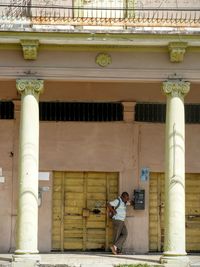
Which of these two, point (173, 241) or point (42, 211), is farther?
point (42, 211)

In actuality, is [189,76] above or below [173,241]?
above

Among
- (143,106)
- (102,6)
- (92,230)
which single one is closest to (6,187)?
(92,230)

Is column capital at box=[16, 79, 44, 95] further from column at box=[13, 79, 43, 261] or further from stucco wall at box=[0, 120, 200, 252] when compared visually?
stucco wall at box=[0, 120, 200, 252]

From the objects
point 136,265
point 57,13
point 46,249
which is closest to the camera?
point 136,265

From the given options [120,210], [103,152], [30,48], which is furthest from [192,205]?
[30,48]

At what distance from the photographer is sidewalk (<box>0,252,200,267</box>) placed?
15164 millimetres

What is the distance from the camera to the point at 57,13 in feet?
53.2

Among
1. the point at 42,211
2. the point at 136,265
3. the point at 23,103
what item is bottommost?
the point at 136,265

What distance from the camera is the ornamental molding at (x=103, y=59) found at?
15547 millimetres

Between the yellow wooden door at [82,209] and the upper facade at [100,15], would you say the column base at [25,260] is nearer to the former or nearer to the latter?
the yellow wooden door at [82,209]

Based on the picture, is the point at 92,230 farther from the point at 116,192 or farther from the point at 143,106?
the point at 143,106

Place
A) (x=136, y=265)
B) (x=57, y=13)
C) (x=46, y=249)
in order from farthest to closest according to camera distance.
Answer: (x=46, y=249)
(x=57, y=13)
(x=136, y=265)

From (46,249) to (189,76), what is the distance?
5.76 m

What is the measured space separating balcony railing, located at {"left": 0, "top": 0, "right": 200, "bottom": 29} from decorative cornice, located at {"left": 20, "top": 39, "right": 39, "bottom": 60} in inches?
22.0
